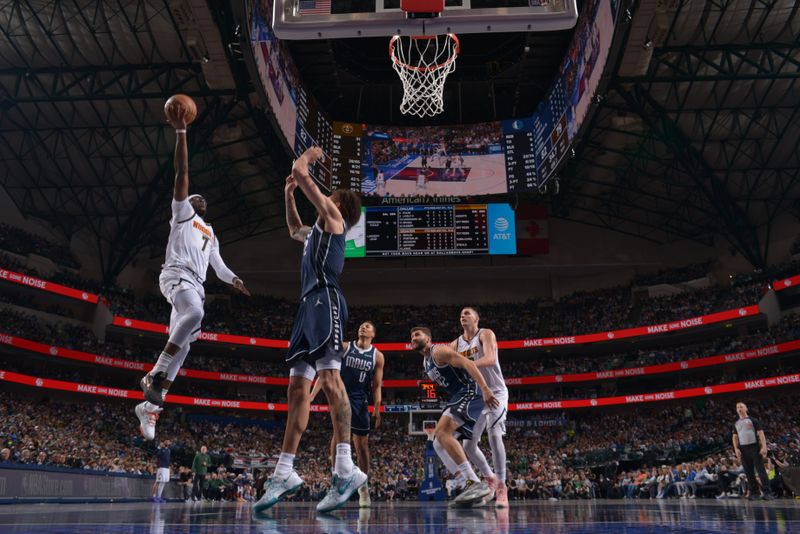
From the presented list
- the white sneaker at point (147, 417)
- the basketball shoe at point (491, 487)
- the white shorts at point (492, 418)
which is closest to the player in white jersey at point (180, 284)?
the white sneaker at point (147, 417)

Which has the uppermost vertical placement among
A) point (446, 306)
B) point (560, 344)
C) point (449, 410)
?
point (446, 306)

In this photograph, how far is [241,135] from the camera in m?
25.6

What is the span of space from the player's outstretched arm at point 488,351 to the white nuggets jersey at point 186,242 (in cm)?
305

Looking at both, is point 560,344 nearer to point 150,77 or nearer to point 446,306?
point 446,306

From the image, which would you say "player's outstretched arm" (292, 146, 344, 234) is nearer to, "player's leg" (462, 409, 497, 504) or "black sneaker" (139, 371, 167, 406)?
"black sneaker" (139, 371, 167, 406)

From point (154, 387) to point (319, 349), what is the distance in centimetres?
193

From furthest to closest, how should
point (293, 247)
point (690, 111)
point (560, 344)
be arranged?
point (293, 247)
point (560, 344)
point (690, 111)

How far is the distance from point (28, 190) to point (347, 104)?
15.0m

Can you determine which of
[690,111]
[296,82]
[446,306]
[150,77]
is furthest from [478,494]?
[446,306]

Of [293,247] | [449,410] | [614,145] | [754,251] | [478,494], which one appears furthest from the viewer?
[293,247]

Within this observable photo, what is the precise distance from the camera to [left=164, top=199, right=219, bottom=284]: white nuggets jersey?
587cm

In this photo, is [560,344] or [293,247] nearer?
[560,344]

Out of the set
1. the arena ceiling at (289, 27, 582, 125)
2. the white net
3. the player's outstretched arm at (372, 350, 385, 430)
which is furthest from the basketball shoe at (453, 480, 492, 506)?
the arena ceiling at (289, 27, 582, 125)

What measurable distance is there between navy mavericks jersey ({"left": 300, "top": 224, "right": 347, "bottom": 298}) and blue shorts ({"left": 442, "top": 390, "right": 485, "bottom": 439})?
295 centimetres
